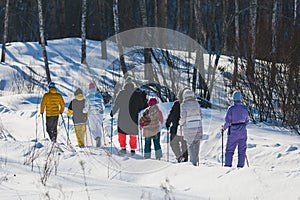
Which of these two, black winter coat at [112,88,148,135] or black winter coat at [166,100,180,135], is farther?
black winter coat at [112,88,148,135]

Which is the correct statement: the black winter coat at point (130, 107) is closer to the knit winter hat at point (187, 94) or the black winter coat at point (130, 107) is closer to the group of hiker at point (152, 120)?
the group of hiker at point (152, 120)

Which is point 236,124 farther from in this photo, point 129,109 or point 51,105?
point 51,105

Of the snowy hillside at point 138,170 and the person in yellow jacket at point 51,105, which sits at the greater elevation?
the person in yellow jacket at point 51,105

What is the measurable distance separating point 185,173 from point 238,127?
5.21ft

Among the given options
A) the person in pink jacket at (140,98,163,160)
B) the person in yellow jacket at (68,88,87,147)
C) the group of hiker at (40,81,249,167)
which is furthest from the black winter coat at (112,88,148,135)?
the person in yellow jacket at (68,88,87,147)

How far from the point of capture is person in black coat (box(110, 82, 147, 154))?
8242 mm

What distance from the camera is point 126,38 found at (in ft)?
84.3

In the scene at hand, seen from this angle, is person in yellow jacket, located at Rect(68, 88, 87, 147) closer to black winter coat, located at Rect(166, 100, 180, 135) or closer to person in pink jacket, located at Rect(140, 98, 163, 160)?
person in pink jacket, located at Rect(140, 98, 163, 160)

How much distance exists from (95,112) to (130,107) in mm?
900

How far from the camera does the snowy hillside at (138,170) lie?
4.12 metres

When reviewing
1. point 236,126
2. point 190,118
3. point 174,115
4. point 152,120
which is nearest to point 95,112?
point 152,120

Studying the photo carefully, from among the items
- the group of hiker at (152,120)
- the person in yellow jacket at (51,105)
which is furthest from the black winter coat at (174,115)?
the person in yellow jacket at (51,105)

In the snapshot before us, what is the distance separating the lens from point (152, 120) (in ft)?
25.8

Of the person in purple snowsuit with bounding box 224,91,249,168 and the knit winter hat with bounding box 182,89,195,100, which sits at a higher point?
the knit winter hat with bounding box 182,89,195,100
